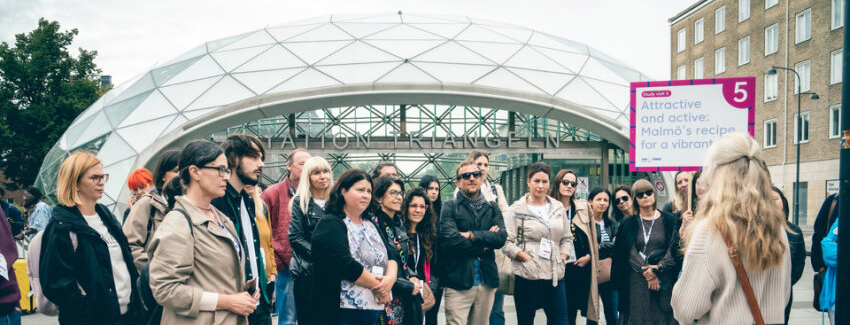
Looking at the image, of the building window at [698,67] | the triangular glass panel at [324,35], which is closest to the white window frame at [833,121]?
the building window at [698,67]

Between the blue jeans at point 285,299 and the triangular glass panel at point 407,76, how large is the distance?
973 centimetres

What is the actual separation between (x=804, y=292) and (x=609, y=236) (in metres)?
3.90

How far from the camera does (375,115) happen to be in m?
16.0

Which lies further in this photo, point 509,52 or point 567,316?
point 509,52

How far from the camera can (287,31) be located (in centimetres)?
1669

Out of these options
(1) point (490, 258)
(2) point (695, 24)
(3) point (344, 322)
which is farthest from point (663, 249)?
(2) point (695, 24)

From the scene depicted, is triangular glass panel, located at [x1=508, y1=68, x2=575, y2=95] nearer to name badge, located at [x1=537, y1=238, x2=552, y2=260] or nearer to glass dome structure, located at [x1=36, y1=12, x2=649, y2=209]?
glass dome structure, located at [x1=36, y1=12, x2=649, y2=209]

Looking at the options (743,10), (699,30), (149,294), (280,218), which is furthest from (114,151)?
(699,30)

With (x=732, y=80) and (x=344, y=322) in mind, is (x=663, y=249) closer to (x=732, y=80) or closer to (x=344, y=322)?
(x=732, y=80)

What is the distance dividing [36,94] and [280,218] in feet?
90.6

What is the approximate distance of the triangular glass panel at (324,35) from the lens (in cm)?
1577

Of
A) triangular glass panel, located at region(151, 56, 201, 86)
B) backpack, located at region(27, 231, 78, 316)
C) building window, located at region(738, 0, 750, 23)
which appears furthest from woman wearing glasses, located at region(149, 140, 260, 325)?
building window, located at region(738, 0, 750, 23)

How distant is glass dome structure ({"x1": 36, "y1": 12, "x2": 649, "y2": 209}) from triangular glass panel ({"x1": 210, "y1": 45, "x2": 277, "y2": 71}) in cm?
4

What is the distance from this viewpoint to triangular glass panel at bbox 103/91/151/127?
583 inches
